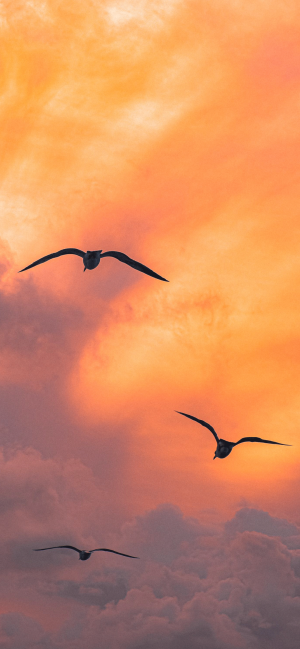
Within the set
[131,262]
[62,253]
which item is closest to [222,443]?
[131,262]

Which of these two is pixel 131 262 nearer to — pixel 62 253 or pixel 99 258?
pixel 99 258

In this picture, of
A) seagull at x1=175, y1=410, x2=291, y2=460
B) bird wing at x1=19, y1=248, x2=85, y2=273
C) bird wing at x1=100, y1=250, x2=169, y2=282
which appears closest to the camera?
bird wing at x1=100, y1=250, x2=169, y2=282

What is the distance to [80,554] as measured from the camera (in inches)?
3799

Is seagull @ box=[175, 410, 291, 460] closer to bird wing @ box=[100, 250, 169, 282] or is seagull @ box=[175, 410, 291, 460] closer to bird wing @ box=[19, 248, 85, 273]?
bird wing @ box=[100, 250, 169, 282]

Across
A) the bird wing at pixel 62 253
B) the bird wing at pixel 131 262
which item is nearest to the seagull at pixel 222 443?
the bird wing at pixel 131 262

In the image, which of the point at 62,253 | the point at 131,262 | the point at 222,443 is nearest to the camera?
the point at 131,262

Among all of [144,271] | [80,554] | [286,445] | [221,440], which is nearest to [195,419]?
[221,440]

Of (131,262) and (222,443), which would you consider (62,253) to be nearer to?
(131,262)

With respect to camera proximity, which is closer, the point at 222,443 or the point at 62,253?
the point at 62,253

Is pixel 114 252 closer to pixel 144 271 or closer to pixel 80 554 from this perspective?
pixel 144 271

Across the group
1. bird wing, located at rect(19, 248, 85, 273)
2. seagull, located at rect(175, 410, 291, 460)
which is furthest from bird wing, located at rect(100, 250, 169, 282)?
seagull, located at rect(175, 410, 291, 460)

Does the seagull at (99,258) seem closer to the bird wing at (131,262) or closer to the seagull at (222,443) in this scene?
the bird wing at (131,262)

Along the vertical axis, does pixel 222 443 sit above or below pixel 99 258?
below

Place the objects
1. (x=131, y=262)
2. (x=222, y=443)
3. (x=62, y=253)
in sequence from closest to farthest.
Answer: (x=131, y=262) → (x=62, y=253) → (x=222, y=443)
